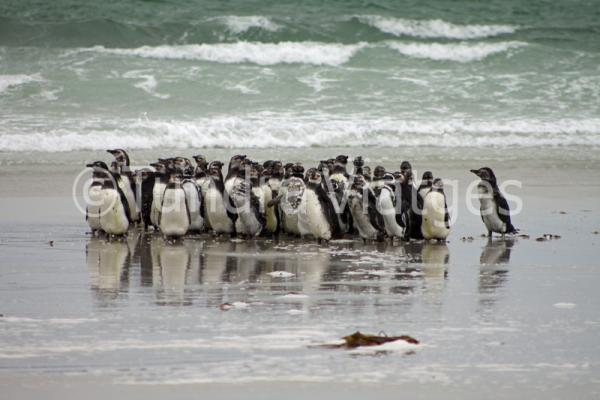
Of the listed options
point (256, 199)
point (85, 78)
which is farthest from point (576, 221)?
point (85, 78)

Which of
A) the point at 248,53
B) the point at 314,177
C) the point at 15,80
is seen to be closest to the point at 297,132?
the point at 15,80

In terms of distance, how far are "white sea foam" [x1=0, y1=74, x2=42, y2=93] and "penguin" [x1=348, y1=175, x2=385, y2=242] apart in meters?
14.9

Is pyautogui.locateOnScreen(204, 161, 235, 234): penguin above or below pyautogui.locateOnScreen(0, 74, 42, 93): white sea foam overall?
below

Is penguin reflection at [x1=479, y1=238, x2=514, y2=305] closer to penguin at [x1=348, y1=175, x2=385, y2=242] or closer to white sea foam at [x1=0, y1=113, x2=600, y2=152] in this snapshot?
penguin at [x1=348, y1=175, x2=385, y2=242]

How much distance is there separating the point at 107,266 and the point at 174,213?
192cm

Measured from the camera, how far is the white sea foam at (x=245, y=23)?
3145cm

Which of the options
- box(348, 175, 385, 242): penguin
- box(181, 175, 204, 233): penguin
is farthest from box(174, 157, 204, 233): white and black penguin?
box(348, 175, 385, 242): penguin

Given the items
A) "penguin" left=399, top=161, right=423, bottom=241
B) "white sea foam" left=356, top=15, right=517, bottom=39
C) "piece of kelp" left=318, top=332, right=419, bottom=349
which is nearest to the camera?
"piece of kelp" left=318, top=332, right=419, bottom=349

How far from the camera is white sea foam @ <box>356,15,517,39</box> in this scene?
106ft

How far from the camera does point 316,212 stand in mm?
12508

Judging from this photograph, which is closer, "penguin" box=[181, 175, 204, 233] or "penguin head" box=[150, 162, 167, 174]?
"penguin" box=[181, 175, 204, 233]

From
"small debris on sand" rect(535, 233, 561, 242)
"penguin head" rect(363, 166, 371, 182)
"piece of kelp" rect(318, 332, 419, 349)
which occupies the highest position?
"penguin head" rect(363, 166, 371, 182)

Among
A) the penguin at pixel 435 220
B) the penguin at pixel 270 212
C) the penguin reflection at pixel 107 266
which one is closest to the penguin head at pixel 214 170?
the penguin at pixel 270 212

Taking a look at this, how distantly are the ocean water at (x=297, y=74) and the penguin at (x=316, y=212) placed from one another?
920cm
